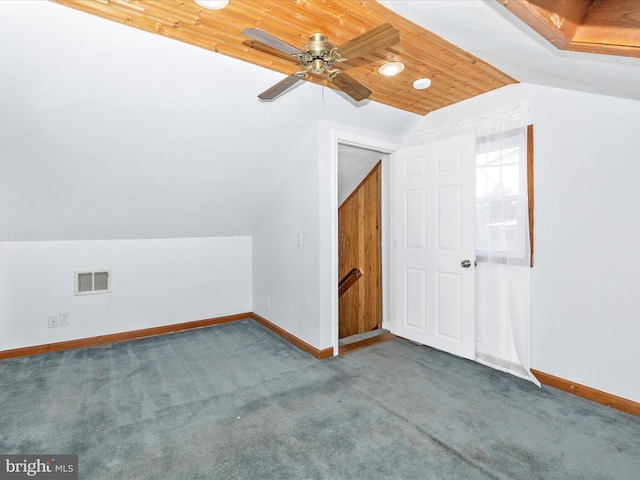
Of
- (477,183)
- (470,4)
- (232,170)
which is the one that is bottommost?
(477,183)

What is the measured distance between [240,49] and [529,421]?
10.1ft

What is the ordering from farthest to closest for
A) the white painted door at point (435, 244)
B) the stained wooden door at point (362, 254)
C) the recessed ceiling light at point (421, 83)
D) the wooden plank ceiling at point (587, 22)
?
the stained wooden door at point (362, 254), the white painted door at point (435, 244), the recessed ceiling light at point (421, 83), the wooden plank ceiling at point (587, 22)

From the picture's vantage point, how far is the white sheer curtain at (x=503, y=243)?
260 centimetres

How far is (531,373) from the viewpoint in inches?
102

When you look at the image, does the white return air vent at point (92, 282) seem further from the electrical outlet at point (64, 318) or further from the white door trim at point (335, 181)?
the white door trim at point (335, 181)

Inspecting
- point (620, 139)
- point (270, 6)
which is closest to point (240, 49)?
point (270, 6)

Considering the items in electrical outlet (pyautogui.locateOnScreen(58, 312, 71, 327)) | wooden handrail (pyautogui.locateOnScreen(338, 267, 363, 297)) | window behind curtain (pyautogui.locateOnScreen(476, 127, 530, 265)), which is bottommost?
electrical outlet (pyautogui.locateOnScreen(58, 312, 71, 327))

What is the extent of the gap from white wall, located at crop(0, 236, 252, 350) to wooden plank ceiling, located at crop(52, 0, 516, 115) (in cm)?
235

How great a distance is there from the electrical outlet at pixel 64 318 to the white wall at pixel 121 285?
0.04 m

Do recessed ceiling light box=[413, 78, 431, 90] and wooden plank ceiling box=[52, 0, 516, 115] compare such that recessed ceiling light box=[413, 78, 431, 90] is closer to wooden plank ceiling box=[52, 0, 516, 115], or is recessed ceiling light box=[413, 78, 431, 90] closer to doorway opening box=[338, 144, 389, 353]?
wooden plank ceiling box=[52, 0, 516, 115]

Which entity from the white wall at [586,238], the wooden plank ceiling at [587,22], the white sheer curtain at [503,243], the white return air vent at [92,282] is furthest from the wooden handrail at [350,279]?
the wooden plank ceiling at [587,22]

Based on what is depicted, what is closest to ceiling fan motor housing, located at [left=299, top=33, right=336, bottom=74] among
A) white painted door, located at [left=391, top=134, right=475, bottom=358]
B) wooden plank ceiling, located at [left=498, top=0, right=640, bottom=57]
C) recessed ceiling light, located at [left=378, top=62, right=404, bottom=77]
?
recessed ceiling light, located at [left=378, top=62, right=404, bottom=77]

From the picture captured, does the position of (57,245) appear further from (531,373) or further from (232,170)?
(531,373)

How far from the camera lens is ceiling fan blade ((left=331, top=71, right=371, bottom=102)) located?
1869mm
